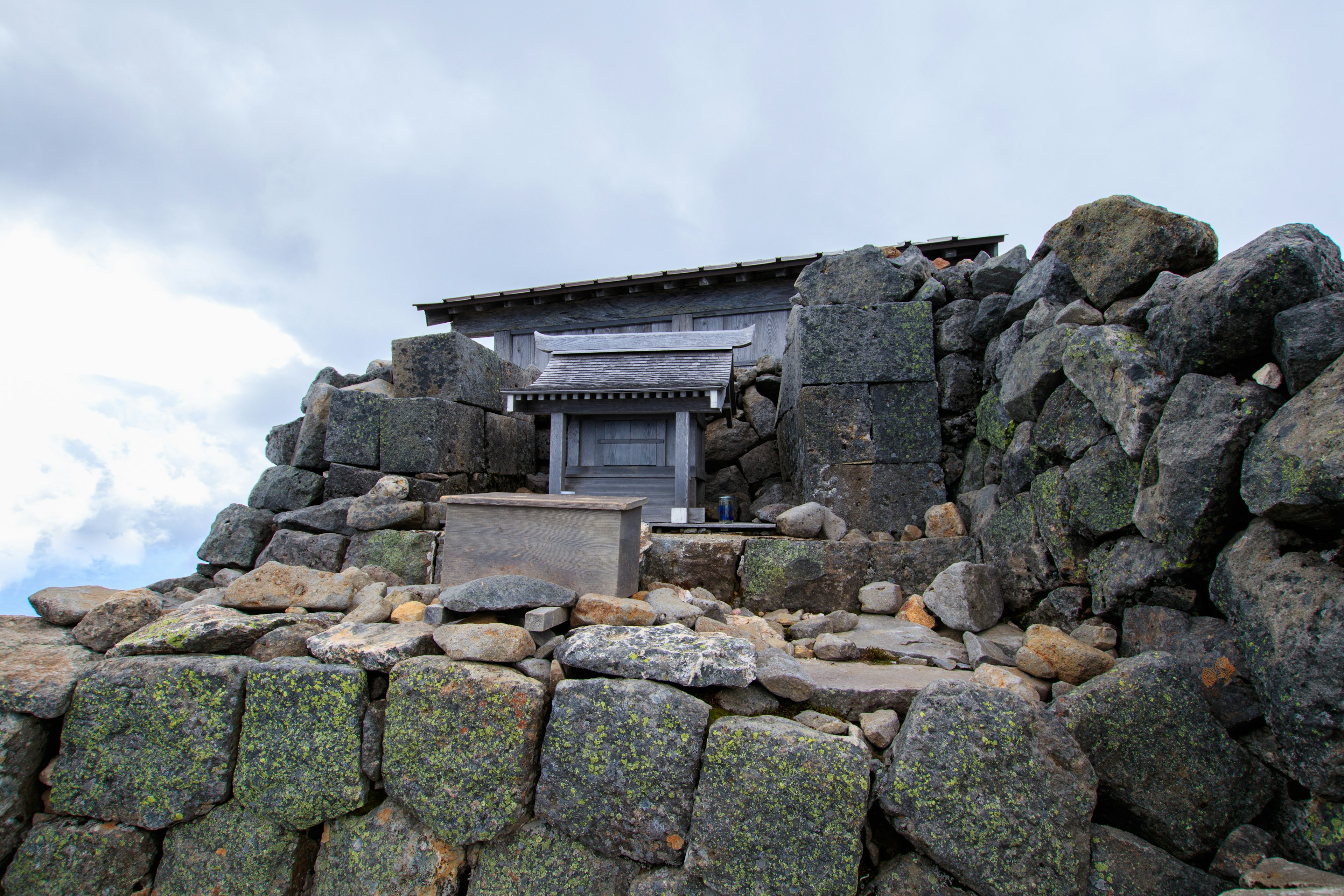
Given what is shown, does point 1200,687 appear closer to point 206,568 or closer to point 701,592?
point 701,592

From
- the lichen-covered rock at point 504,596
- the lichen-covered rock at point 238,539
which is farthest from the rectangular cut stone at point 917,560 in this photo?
the lichen-covered rock at point 238,539

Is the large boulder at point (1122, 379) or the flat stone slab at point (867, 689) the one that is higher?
the large boulder at point (1122, 379)

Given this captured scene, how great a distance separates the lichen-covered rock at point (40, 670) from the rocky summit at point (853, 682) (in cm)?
2

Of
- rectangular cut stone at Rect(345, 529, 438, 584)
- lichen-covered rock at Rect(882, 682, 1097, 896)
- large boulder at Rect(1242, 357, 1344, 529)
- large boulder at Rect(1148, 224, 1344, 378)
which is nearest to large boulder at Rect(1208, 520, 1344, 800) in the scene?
large boulder at Rect(1242, 357, 1344, 529)

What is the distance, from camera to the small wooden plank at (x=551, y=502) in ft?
11.7

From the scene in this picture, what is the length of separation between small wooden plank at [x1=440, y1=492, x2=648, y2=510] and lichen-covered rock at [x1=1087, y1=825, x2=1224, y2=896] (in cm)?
257

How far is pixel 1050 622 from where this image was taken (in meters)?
3.48

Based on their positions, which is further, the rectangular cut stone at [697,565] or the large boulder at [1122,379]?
the rectangular cut stone at [697,565]

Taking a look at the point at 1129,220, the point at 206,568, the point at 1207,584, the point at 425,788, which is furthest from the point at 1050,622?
the point at 206,568

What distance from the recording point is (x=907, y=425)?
17.1ft

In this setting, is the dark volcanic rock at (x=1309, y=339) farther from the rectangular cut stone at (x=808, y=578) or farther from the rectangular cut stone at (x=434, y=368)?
the rectangular cut stone at (x=434, y=368)

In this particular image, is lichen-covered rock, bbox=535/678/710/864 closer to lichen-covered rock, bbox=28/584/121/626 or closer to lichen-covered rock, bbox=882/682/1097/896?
lichen-covered rock, bbox=882/682/1097/896

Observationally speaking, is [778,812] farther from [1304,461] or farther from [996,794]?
[1304,461]

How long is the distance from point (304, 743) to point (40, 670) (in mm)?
1514
